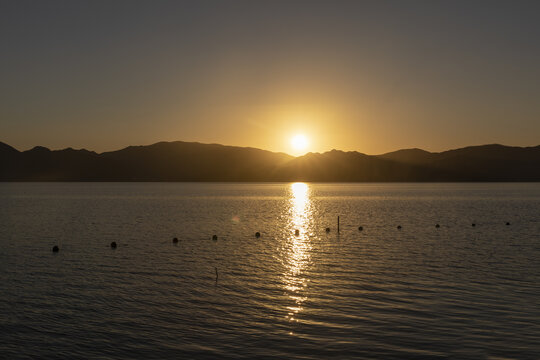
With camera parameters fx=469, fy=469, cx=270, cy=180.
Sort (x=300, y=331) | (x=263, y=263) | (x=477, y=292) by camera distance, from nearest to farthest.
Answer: (x=300, y=331), (x=477, y=292), (x=263, y=263)

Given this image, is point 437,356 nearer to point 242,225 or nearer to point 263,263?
point 263,263

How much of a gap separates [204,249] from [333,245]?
13.9 m

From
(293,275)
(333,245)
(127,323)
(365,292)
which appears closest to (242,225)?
(333,245)

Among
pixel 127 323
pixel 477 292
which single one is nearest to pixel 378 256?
pixel 477 292

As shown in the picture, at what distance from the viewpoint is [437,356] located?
1745 cm

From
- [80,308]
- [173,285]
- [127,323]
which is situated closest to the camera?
[127,323]

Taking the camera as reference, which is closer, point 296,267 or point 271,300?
point 271,300

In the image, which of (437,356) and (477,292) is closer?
(437,356)

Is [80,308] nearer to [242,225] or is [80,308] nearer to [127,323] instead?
[127,323]

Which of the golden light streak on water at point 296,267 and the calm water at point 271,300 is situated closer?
the calm water at point 271,300

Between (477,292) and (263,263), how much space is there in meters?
16.9

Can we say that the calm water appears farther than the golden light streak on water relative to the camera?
No

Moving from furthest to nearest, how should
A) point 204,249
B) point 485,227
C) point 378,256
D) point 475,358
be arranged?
point 485,227, point 204,249, point 378,256, point 475,358

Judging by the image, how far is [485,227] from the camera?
228 feet
